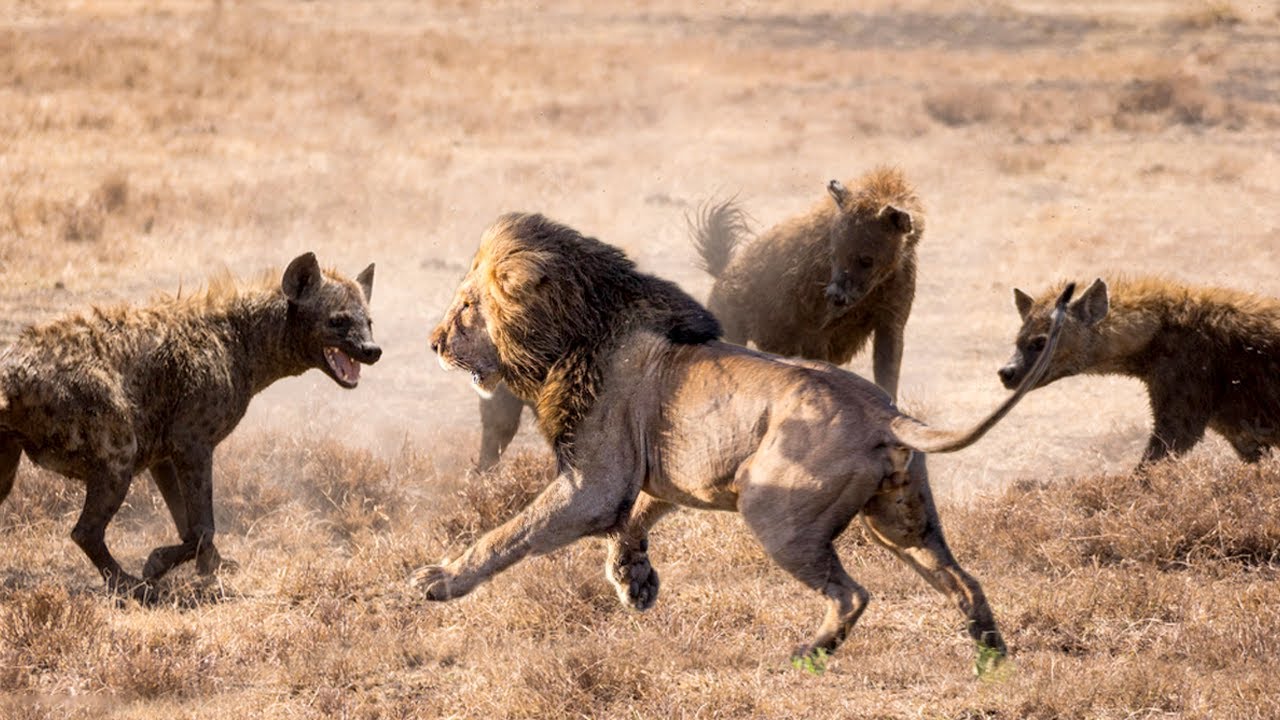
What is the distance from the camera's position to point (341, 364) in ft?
27.3

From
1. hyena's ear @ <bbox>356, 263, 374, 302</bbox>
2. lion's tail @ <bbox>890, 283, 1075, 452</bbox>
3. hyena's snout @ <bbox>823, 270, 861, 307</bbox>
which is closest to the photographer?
lion's tail @ <bbox>890, 283, 1075, 452</bbox>

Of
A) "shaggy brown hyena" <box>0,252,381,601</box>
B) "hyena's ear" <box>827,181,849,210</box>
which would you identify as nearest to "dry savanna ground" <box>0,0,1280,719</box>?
"shaggy brown hyena" <box>0,252,381,601</box>

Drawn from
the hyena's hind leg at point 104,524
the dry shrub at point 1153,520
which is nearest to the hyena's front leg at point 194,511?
the hyena's hind leg at point 104,524

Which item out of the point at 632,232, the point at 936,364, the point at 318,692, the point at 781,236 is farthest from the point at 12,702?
the point at 632,232

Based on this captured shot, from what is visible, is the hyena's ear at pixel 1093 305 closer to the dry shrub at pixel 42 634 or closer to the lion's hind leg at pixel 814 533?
the lion's hind leg at pixel 814 533

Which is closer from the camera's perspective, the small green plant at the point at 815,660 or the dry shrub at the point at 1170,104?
the small green plant at the point at 815,660

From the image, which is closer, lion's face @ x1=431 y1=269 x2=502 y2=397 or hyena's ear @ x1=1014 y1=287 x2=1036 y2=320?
lion's face @ x1=431 y1=269 x2=502 y2=397

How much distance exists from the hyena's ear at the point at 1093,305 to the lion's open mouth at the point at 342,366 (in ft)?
12.2

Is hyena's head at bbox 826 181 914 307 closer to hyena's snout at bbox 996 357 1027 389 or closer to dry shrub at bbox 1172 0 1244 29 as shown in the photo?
hyena's snout at bbox 996 357 1027 389

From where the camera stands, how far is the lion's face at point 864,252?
9703 millimetres

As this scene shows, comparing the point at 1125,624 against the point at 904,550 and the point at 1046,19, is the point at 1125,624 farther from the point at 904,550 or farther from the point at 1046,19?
the point at 1046,19

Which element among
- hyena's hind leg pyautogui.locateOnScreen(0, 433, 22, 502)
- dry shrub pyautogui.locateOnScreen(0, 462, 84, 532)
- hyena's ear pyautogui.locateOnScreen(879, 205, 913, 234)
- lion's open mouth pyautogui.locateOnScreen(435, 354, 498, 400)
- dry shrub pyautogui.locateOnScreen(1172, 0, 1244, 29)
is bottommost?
dry shrub pyautogui.locateOnScreen(1172, 0, 1244, 29)

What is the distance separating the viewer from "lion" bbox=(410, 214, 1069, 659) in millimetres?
5637

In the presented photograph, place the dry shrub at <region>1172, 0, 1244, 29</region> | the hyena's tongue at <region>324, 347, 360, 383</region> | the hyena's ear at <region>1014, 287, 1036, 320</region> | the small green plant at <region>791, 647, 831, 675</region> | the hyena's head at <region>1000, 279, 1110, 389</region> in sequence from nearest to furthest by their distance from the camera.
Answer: the small green plant at <region>791, 647, 831, 675</region>
the hyena's tongue at <region>324, 347, 360, 383</region>
the hyena's head at <region>1000, 279, 1110, 389</region>
the hyena's ear at <region>1014, 287, 1036, 320</region>
the dry shrub at <region>1172, 0, 1244, 29</region>
